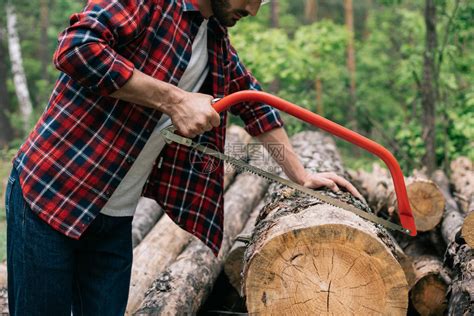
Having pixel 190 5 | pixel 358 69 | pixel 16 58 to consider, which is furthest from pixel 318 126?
pixel 358 69

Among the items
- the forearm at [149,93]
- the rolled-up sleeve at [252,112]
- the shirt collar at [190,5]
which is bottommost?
the rolled-up sleeve at [252,112]

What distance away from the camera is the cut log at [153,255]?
3865mm

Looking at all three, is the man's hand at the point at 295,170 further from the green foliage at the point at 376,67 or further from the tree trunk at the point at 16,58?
the tree trunk at the point at 16,58

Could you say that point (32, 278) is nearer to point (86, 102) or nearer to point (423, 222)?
point (86, 102)

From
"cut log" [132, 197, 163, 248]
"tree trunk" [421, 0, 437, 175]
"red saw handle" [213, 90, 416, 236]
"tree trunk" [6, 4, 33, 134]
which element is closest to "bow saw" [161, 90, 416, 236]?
"red saw handle" [213, 90, 416, 236]

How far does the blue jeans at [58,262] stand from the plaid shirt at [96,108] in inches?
4.2

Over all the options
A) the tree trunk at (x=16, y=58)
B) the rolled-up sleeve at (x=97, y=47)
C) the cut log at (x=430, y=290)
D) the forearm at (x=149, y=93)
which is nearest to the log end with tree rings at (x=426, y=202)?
→ the cut log at (x=430, y=290)

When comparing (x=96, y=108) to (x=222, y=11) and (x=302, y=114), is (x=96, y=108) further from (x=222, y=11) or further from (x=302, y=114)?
(x=302, y=114)

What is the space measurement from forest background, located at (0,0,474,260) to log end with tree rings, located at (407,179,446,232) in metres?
2.31

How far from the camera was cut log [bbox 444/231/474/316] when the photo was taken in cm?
286

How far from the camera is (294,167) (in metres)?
3.08

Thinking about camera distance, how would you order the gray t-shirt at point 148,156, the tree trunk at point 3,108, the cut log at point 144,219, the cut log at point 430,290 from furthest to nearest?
1. the tree trunk at point 3,108
2. the cut log at point 144,219
3. the cut log at point 430,290
4. the gray t-shirt at point 148,156

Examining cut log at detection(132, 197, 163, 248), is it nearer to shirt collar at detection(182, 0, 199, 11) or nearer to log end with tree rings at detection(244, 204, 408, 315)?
log end with tree rings at detection(244, 204, 408, 315)

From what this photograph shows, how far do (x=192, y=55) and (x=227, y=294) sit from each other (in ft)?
8.04
